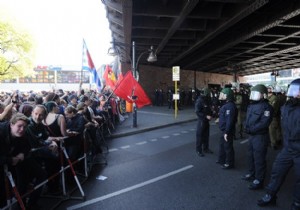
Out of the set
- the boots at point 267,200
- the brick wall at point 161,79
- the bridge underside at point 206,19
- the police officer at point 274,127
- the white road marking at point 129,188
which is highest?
the bridge underside at point 206,19

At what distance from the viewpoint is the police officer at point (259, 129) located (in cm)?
552

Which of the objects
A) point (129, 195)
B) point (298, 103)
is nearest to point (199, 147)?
point (129, 195)

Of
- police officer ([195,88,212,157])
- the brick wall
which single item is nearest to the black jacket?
police officer ([195,88,212,157])

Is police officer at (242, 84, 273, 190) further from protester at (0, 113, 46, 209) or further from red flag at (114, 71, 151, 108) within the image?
red flag at (114, 71, 151, 108)

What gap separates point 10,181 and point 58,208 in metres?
1.31

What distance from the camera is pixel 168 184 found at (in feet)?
19.4

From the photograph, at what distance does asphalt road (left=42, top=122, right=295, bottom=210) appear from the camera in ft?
16.1

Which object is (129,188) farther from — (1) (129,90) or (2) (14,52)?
(2) (14,52)

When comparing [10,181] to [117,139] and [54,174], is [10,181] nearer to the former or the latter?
[54,174]

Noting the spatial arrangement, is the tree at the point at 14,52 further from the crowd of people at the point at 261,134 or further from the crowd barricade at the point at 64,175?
the crowd of people at the point at 261,134

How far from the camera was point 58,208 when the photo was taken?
4.83 m

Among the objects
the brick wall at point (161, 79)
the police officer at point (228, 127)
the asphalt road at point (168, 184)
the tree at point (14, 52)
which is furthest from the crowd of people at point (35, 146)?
the tree at point (14, 52)

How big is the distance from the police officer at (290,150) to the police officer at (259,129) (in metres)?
0.78

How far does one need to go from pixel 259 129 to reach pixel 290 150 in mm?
1041
